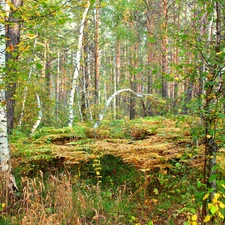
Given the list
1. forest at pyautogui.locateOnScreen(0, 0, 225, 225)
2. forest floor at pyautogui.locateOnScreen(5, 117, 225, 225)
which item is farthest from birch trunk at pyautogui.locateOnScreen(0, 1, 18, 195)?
forest floor at pyautogui.locateOnScreen(5, 117, 225, 225)

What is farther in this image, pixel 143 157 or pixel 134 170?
pixel 134 170

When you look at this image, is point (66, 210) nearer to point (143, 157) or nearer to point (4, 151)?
point (4, 151)

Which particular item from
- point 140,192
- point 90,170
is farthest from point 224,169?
point 90,170

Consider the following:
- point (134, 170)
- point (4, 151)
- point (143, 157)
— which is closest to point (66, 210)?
point (4, 151)

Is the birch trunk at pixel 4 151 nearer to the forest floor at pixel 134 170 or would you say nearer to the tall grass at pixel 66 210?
the tall grass at pixel 66 210

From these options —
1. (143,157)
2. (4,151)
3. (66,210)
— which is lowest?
(66,210)

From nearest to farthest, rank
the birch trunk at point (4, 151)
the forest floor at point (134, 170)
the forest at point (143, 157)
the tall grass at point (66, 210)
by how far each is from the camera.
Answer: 1. the forest at point (143, 157)
2. the tall grass at point (66, 210)
3. the forest floor at point (134, 170)
4. the birch trunk at point (4, 151)

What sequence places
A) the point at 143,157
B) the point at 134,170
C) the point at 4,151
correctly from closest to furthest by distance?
the point at 4,151
the point at 143,157
the point at 134,170

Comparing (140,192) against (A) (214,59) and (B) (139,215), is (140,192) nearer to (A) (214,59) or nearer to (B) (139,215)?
(B) (139,215)

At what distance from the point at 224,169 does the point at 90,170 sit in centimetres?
266

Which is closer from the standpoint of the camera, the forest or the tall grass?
the forest

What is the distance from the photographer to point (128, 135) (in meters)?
6.62

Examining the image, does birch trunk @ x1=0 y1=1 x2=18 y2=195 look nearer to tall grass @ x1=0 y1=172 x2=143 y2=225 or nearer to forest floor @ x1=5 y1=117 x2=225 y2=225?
tall grass @ x1=0 y1=172 x2=143 y2=225

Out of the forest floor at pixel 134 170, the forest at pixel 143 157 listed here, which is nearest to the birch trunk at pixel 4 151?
the forest at pixel 143 157
